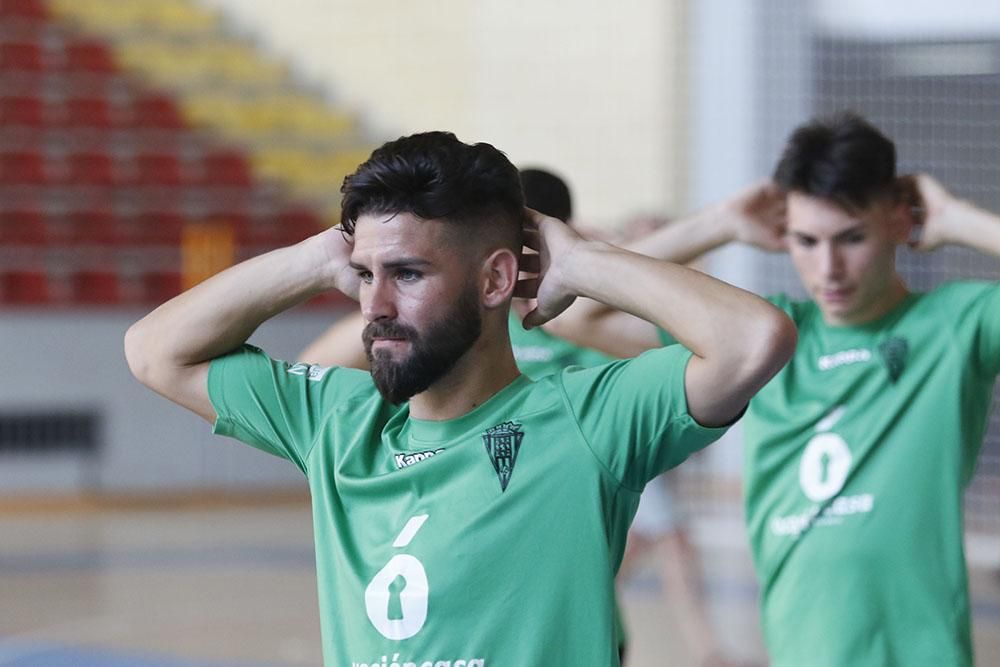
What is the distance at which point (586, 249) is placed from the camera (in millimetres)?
2529

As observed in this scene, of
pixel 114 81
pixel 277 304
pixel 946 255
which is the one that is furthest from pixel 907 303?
pixel 114 81

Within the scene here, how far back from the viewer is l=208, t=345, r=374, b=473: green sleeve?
2.74 m

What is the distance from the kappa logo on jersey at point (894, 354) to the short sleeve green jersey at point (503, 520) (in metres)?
1.23

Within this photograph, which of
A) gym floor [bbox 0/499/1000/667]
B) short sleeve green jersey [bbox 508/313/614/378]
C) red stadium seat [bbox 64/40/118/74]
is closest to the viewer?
short sleeve green jersey [bbox 508/313/614/378]

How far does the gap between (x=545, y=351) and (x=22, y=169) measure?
30.1ft

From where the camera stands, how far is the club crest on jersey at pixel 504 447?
2.47 meters

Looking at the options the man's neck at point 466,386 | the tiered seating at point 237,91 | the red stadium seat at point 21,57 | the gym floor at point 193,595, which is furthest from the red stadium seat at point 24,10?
the man's neck at point 466,386

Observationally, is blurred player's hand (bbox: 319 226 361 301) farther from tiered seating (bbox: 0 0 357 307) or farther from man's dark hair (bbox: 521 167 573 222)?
tiered seating (bbox: 0 0 357 307)

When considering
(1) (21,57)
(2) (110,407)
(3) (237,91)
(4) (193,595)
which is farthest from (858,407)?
(3) (237,91)

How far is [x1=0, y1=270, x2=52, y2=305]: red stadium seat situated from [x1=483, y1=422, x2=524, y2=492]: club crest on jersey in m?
10.1

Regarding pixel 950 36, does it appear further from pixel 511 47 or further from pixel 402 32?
pixel 402 32

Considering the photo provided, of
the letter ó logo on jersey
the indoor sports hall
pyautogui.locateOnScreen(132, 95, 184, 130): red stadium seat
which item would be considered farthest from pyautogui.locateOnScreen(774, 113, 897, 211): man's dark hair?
pyautogui.locateOnScreen(132, 95, 184, 130): red stadium seat

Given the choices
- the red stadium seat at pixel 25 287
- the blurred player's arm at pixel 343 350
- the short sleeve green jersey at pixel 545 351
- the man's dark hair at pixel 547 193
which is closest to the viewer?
the blurred player's arm at pixel 343 350

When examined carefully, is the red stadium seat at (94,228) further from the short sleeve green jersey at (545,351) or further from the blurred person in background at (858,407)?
the blurred person in background at (858,407)
